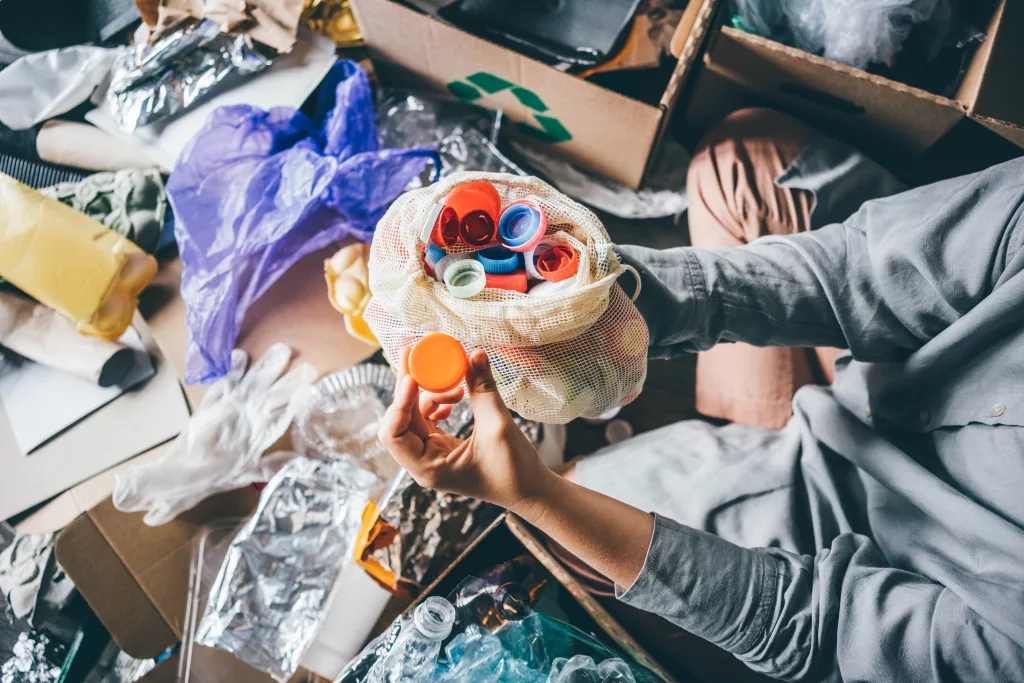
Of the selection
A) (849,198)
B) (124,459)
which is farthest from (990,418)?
(124,459)

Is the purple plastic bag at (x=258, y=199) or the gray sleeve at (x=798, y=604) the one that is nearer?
the gray sleeve at (x=798, y=604)

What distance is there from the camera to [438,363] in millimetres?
501

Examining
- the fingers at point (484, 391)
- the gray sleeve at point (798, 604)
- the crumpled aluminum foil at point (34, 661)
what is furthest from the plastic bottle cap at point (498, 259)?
the crumpled aluminum foil at point (34, 661)

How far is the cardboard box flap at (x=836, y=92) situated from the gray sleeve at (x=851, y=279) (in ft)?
1.29

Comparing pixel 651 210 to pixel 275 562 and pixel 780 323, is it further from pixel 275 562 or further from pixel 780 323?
pixel 275 562

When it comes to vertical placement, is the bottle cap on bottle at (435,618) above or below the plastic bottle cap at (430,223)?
below

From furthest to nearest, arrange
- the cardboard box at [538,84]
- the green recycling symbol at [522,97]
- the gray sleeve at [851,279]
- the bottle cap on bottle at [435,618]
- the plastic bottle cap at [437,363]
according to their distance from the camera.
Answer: the green recycling symbol at [522,97] < the cardboard box at [538,84] < the bottle cap on bottle at [435,618] < the gray sleeve at [851,279] < the plastic bottle cap at [437,363]

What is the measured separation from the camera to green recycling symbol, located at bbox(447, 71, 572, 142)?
44.1 inches

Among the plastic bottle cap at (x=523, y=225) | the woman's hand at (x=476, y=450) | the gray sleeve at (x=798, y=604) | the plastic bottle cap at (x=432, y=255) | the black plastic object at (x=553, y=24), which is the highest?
the black plastic object at (x=553, y=24)

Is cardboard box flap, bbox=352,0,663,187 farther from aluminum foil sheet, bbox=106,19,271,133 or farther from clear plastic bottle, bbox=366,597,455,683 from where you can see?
clear plastic bottle, bbox=366,597,455,683

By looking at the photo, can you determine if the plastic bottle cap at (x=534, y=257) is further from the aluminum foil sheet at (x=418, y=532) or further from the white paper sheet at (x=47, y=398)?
the white paper sheet at (x=47, y=398)

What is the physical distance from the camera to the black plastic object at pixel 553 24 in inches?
45.1

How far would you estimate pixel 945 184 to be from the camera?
68 cm

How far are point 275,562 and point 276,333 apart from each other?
0.40 m
